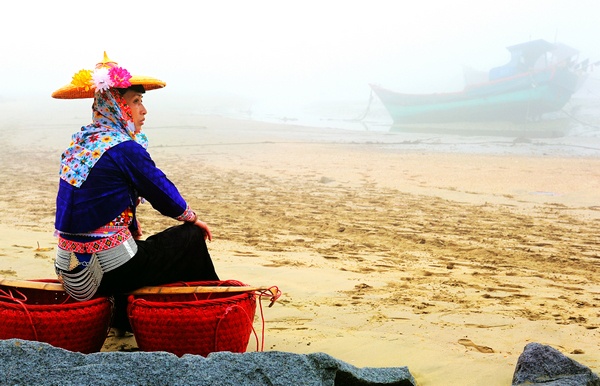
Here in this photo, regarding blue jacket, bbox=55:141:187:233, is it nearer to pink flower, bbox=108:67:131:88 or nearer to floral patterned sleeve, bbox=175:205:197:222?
floral patterned sleeve, bbox=175:205:197:222

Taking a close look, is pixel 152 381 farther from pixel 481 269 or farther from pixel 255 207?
pixel 255 207

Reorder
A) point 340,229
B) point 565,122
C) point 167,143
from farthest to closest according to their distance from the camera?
point 565,122, point 167,143, point 340,229

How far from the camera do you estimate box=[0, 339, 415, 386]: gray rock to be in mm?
1521

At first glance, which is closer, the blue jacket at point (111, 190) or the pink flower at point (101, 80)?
the blue jacket at point (111, 190)

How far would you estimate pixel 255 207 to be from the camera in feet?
22.8

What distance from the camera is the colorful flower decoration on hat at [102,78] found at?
2229mm

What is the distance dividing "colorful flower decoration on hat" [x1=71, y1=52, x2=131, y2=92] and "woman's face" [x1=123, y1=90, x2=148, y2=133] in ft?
0.34

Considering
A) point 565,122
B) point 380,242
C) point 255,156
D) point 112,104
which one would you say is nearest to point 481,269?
point 380,242

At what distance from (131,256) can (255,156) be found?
12.3 metres

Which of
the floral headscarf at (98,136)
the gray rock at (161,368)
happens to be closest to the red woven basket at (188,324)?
the gray rock at (161,368)

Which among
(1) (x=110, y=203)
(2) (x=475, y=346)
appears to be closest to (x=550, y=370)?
(2) (x=475, y=346)

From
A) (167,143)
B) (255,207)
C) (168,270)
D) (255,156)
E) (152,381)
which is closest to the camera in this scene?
(152,381)

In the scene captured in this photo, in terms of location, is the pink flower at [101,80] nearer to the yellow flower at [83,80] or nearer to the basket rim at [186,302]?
the yellow flower at [83,80]

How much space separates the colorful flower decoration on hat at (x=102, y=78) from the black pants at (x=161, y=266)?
0.75 metres
